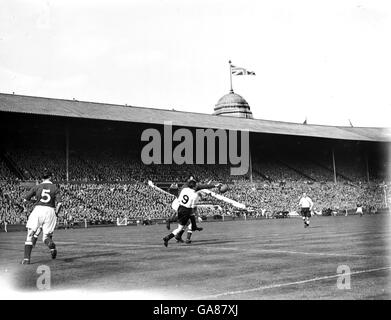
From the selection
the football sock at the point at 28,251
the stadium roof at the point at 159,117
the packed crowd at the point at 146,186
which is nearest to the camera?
the football sock at the point at 28,251

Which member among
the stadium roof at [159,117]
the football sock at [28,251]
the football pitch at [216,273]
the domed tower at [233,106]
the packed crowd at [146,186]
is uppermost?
the domed tower at [233,106]

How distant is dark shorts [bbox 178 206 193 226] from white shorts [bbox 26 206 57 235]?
4.78 m

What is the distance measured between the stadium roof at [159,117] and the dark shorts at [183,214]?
81.2ft

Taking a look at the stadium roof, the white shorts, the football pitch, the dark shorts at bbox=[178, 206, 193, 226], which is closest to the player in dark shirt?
the white shorts

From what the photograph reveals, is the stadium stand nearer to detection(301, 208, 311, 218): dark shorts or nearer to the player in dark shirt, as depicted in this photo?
detection(301, 208, 311, 218): dark shorts

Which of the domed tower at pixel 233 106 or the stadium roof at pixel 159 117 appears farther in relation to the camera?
the domed tower at pixel 233 106

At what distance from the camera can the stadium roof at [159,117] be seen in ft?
143

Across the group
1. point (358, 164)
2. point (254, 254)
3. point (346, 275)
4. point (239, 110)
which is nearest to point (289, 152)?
point (358, 164)

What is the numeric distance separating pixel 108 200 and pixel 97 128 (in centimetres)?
858

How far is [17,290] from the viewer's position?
817 cm

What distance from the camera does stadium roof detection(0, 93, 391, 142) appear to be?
43.7 metres

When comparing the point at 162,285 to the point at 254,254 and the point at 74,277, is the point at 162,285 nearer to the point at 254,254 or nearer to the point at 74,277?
the point at 74,277

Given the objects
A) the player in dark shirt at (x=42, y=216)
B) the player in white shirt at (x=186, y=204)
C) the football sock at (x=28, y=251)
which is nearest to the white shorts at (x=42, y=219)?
the player in dark shirt at (x=42, y=216)

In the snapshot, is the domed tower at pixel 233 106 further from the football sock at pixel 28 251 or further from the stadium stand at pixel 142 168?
the football sock at pixel 28 251
